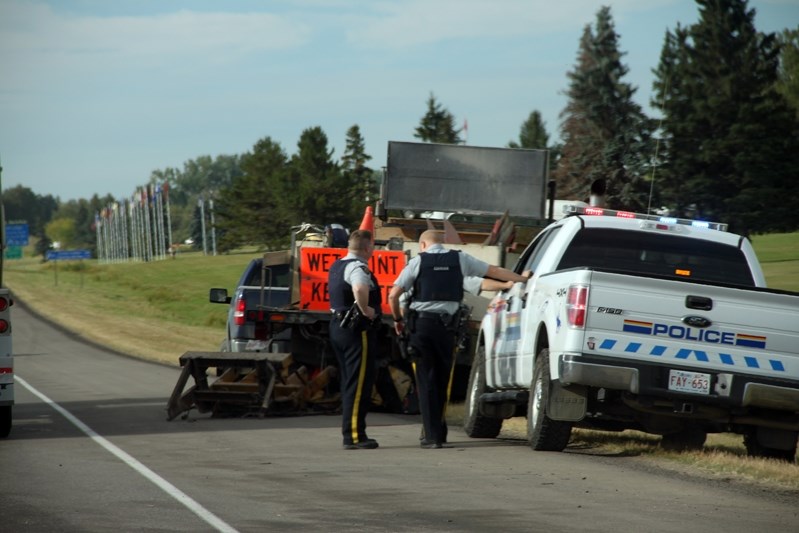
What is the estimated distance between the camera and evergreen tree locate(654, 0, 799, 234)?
81.2 meters

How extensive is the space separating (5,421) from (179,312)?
53.0 metres

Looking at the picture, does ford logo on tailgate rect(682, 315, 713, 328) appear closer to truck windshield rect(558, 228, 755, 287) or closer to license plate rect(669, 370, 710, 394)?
license plate rect(669, 370, 710, 394)

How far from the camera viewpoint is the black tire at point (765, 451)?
37.7 ft

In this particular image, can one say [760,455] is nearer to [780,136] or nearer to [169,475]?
[169,475]

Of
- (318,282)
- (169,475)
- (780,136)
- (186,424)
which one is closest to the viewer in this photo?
(169,475)

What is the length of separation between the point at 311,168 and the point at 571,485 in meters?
90.6

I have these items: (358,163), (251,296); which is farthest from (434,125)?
(251,296)

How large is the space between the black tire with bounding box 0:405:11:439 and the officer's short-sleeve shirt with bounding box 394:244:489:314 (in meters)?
4.39

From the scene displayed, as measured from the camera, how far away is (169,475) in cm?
1025

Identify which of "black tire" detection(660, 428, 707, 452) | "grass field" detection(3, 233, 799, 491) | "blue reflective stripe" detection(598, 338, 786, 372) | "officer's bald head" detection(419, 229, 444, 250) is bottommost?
"grass field" detection(3, 233, 799, 491)

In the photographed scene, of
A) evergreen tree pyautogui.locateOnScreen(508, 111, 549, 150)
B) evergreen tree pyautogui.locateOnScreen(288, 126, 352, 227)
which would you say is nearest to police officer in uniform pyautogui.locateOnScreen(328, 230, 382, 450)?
evergreen tree pyautogui.locateOnScreen(288, 126, 352, 227)

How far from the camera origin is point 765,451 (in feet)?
38.1

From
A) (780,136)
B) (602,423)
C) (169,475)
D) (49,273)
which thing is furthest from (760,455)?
(49,273)

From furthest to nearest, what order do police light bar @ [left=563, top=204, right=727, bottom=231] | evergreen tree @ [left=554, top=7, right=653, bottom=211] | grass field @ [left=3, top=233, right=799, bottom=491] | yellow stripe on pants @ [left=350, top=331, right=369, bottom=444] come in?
evergreen tree @ [left=554, top=7, right=653, bottom=211] < yellow stripe on pants @ [left=350, top=331, right=369, bottom=444] < police light bar @ [left=563, top=204, right=727, bottom=231] < grass field @ [left=3, top=233, right=799, bottom=491]
